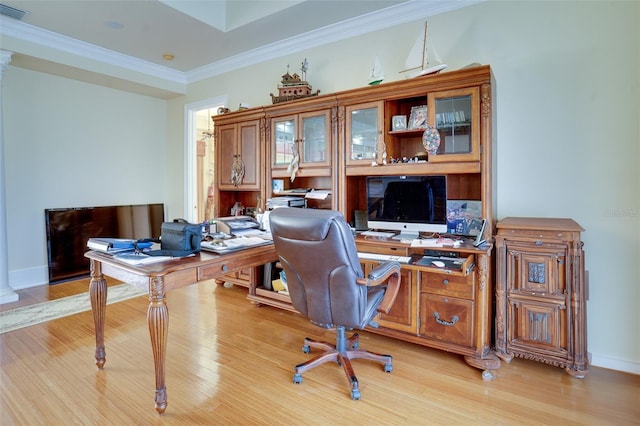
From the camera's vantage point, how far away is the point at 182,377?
2184 millimetres

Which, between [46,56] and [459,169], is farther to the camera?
[46,56]

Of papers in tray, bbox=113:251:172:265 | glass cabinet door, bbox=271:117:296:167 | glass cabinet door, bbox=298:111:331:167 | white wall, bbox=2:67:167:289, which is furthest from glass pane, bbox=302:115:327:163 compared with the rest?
white wall, bbox=2:67:167:289

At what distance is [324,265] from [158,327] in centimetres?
91

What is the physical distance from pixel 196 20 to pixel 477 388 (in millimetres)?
3833

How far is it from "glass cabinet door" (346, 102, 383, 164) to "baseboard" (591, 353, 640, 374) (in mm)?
2082

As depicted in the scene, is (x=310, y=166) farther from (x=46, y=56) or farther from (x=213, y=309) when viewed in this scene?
(x=46, y=56)

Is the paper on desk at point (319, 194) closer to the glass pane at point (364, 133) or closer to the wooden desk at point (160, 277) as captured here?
the glass pane at point (364, 133)

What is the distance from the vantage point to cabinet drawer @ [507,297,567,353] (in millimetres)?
2141

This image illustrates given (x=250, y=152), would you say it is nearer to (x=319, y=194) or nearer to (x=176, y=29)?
(x=319, y=194)

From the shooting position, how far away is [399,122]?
9.21ft

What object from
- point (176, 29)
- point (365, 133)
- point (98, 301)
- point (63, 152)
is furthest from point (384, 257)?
point (63, 152)

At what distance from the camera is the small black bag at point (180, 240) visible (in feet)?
6.62

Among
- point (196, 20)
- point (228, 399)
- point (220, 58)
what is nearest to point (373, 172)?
point (228, 399)

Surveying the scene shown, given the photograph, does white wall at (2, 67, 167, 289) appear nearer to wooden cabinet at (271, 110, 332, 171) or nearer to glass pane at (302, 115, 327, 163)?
wooden cabinet at (271, 110, 332, 171)
